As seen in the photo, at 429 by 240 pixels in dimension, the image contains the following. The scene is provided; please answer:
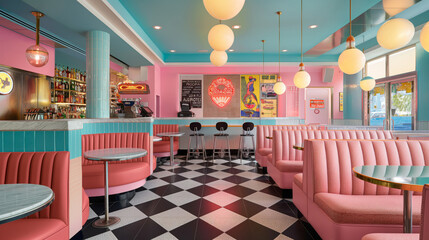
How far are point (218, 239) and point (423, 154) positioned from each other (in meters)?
2.16

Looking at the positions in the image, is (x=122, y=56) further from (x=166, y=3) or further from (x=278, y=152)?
(x=278, y=152)

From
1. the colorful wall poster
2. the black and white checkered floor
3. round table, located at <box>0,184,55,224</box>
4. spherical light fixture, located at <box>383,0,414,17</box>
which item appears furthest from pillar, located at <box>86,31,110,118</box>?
the colorful wall poster

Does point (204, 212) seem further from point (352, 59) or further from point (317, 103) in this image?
point (317, 103)

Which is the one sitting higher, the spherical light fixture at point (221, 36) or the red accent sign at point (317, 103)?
the spherical light fixture at point (221, 36)

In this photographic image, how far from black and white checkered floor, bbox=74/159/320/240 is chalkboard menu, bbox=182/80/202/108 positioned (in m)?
4.52

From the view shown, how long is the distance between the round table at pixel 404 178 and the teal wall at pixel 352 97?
7.15 meters

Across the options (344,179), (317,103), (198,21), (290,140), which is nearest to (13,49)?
(198,21)

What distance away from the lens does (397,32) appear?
259cm

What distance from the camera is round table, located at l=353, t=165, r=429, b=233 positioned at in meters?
1.25

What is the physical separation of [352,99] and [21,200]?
9166mm

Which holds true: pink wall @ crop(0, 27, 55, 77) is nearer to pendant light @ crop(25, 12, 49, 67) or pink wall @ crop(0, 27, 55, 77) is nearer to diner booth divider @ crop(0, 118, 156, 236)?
pendant light @ crop(25, 12, 49, 67)

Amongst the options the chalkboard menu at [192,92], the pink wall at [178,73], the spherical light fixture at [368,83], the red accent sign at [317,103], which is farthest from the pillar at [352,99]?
the chalkboard menu at [192,92]

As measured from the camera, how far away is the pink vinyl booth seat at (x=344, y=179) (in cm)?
179

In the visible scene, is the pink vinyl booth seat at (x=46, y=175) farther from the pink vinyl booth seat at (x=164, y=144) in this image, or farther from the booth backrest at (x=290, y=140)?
the pink vinyl booth seat at (x=164, y=144)
